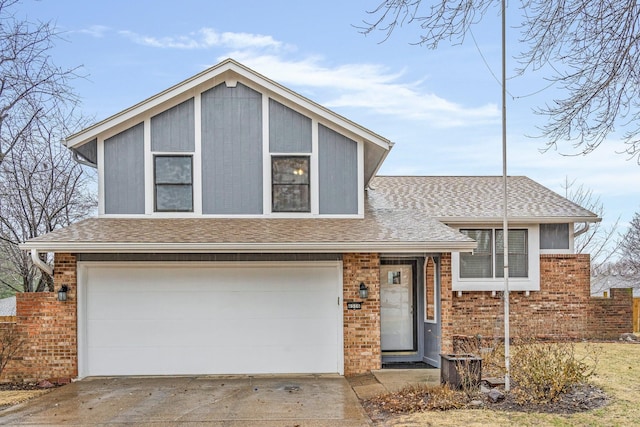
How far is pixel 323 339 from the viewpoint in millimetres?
10109


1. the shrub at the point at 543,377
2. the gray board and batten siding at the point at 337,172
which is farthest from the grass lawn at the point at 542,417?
the gray board and batten siding at the point at 337,172

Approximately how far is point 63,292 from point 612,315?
1335 centimetres

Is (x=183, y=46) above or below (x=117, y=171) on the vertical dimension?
above

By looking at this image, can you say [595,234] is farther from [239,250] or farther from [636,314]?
[239,250]

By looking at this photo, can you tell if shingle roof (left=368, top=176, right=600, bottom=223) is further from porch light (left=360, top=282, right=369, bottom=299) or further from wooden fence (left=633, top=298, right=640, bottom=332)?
wooden fence (left=633, top=298, right=640, bottom=332)

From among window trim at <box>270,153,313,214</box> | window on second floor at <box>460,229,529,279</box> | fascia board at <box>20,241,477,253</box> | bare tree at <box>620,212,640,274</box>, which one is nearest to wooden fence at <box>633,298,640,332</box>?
window on second floor at <box>460,229,529,279</box>

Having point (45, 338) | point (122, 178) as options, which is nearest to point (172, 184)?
point (122, 178)

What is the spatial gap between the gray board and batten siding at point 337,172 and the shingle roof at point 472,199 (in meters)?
1.99

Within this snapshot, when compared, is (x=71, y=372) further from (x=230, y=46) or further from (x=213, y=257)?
(x=230, y=46)

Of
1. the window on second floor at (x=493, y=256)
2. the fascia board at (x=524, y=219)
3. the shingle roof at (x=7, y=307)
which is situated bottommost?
the shingle roof at (x=7, y=307)

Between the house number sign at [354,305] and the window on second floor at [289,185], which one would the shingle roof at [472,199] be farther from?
the house number sign at [354,305]

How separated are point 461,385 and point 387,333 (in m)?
3.59

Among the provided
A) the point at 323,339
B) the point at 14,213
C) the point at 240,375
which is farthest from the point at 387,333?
the point at 14,213

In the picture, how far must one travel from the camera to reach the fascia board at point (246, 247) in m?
9.08
